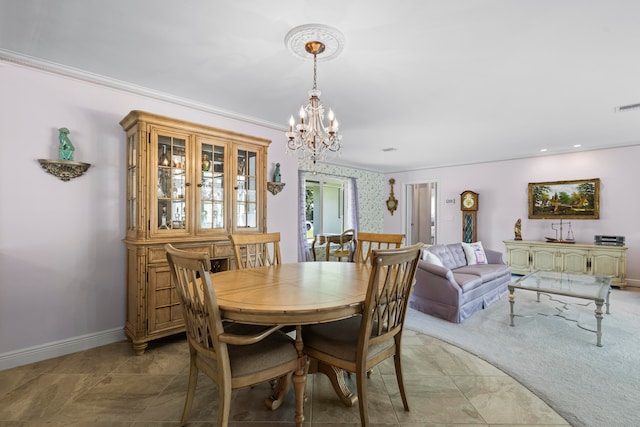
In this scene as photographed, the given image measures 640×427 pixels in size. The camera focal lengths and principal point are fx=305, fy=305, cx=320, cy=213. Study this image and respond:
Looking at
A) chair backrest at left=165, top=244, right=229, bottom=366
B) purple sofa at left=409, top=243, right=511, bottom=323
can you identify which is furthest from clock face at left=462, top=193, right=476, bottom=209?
chair backrest at left=165, top=244, right=229, bottom=366

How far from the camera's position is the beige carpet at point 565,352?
1.92 meters

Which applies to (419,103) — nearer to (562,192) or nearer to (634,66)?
(634,66)

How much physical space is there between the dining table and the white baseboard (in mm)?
1509

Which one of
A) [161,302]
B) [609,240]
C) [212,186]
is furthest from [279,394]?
[609,240]

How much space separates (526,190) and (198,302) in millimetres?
6454

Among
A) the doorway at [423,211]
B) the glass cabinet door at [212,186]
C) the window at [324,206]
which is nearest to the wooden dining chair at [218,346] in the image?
the glass cabinet door at [212,186]

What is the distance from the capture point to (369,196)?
759cm

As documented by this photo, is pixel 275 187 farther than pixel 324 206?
No

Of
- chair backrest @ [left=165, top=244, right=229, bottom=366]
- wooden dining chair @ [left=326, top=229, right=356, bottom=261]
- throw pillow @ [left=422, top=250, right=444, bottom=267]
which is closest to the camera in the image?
chair backrest @ [left=165, top=244, right=229, bottom=366]

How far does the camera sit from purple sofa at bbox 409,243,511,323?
11.0 feet

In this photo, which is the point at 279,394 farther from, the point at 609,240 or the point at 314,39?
the point at 609,240

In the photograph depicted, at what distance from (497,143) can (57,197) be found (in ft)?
18.8

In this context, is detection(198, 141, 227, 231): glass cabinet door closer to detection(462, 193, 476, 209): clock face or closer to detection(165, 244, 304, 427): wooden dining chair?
detection(165, 244, 304, 427): wooden dining chair

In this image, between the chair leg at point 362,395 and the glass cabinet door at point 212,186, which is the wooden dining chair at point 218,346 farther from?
the glass cabinet door at point 212,186
